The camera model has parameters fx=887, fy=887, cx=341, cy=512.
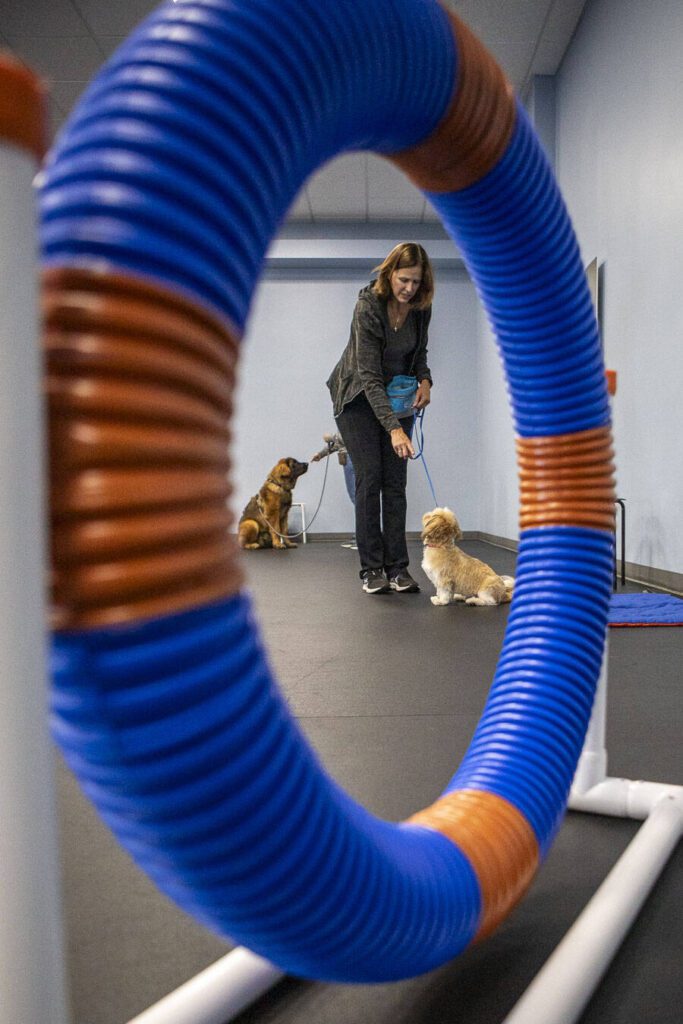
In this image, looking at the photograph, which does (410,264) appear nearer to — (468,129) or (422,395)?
(422,395)

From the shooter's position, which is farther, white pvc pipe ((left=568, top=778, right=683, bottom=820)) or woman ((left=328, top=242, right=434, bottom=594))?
woman ((left=328, top=242, right=434, bottom=594))

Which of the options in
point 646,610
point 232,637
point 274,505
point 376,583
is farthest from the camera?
point 274,505

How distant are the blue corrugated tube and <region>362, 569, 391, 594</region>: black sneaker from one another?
303cm

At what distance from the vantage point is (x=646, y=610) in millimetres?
3021

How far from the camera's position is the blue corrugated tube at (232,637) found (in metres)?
0.40

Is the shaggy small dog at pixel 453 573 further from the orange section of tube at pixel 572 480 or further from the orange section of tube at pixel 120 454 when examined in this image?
the orange section of tube at pixel 120 454

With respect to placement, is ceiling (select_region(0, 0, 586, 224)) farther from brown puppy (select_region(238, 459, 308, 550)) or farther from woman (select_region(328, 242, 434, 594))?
brown puppy (select_region(238, 459, 308, 550))

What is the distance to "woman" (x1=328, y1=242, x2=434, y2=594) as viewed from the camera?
3.30 meters

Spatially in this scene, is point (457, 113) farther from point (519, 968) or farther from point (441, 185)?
point (519, 968)

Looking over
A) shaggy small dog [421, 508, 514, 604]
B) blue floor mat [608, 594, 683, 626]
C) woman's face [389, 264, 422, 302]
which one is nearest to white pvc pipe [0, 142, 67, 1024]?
blue floor mat [608, 594, 683, 626]

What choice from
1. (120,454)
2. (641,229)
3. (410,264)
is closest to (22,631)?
(120,454)

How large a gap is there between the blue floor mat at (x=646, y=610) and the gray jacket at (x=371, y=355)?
1.05 m

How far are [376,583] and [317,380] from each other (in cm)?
459

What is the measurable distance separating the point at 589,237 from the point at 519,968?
4.68 meters
